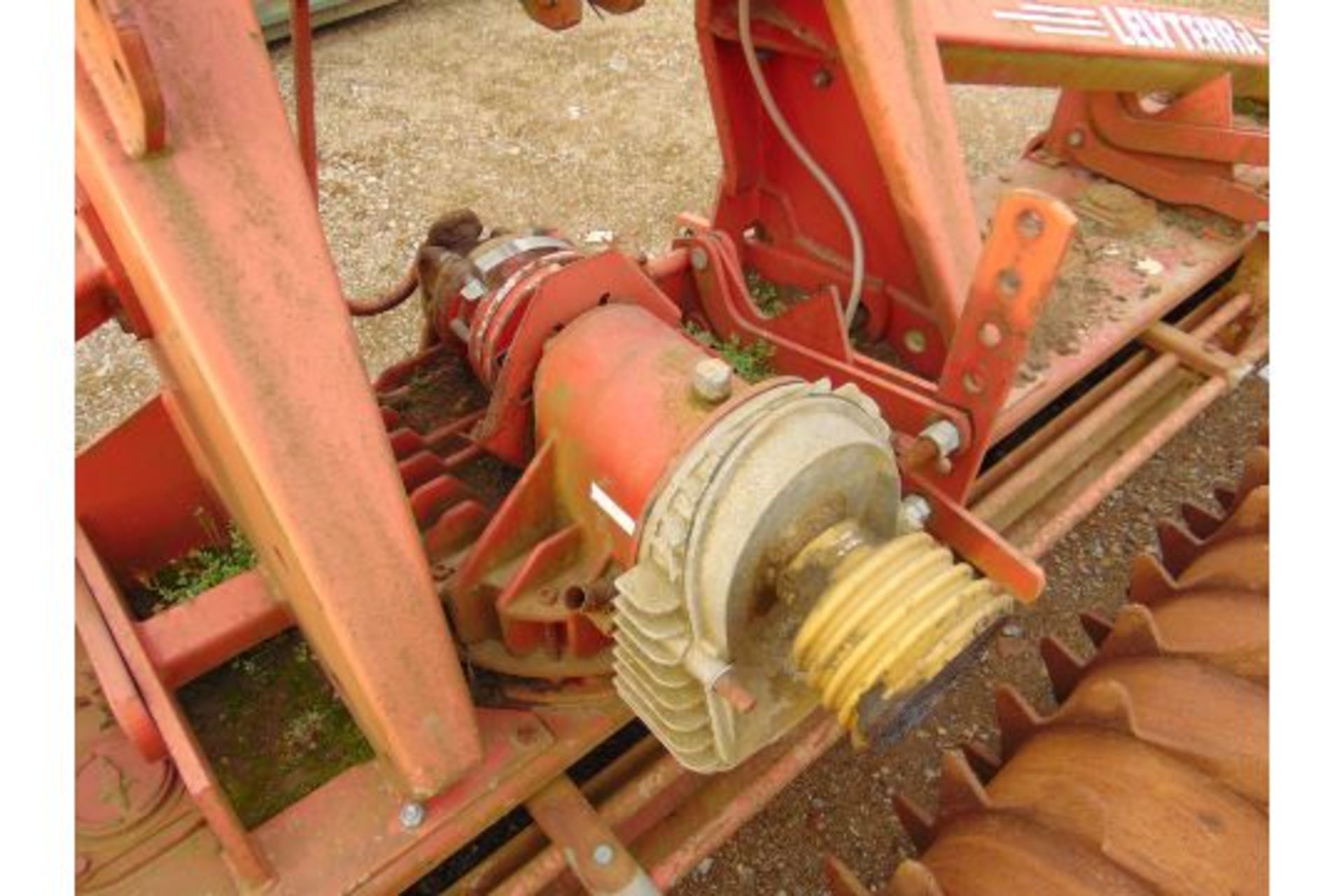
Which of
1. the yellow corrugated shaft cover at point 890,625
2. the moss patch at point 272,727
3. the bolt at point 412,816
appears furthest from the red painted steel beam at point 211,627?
the yellow corrugated shaft cover at point 890,625

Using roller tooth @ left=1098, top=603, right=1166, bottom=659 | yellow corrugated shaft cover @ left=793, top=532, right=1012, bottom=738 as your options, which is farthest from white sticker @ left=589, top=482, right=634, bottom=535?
roller tooth @ left=1098, top=603, right=1166, bottom=659

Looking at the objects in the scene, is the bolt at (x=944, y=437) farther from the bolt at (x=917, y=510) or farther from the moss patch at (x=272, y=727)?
the moss patch at (x=272, y=727)

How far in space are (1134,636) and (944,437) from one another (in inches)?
18.6

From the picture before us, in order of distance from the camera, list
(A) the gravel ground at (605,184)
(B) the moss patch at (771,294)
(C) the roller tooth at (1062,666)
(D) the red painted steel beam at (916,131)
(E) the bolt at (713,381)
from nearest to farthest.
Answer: (E) the bolt at (713,381)
(C) the roller tooth at (1062,666)
(D) the red painted steel beam at (916,131)
(A) the gravel ground at (605,184)
(B) the moss patch at (771,294)

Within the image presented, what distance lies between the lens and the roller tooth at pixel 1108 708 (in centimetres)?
149

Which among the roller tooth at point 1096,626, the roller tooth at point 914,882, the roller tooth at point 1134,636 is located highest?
the roller tooth at point 914,882

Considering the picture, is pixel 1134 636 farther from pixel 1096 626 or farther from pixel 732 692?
pixel 732 692

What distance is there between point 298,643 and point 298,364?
2.88 feet

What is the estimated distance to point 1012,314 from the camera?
5.36ft

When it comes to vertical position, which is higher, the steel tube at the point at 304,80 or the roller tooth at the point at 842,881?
the steel tube at the point at 304,80

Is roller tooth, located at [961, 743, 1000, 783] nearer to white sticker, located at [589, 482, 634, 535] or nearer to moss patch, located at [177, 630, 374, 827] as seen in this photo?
white sticker, located at [589, 482, 634, 535]

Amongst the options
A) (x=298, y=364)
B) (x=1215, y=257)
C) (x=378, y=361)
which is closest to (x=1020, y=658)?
(x=1215, y=257)

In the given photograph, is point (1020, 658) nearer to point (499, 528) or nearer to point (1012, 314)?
point (1012, 314)

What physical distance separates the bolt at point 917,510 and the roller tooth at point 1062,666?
353 mm
